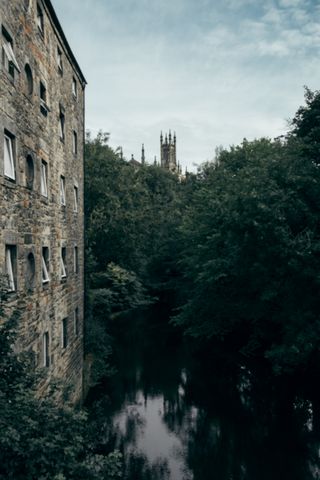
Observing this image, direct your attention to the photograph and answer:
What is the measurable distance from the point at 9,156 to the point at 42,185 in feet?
9.33

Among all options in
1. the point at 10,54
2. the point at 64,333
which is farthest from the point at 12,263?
the point at 64,333

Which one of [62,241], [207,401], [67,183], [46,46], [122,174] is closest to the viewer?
[46,46]

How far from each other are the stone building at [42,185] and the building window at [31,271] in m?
0.03

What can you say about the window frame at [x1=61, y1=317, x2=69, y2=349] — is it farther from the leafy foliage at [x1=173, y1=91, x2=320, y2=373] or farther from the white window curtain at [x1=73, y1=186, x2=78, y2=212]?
the leafy foliage at [x1=173, y1=91, x2=320, y2=373]

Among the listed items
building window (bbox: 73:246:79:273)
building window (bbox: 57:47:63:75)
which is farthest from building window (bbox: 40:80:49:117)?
building window (bbox: 73:246:79:273)

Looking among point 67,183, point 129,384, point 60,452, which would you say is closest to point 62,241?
point 67,183

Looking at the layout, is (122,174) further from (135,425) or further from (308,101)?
(135,425)

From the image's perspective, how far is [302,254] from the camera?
1590 cm

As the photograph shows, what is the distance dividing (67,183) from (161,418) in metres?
12.5

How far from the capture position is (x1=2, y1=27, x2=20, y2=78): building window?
9859mm

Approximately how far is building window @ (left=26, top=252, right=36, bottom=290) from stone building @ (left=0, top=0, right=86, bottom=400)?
0.10 feet

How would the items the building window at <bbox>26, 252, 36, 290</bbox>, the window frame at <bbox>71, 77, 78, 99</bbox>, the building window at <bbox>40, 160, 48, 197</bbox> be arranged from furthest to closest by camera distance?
the window frame at <bbox>71, 77, 78, 99</bbox> → the building window at <bbox>40, 160, 48, 197</bbox> → the building window at <bbox>26, 252, 36, 290</bbox>

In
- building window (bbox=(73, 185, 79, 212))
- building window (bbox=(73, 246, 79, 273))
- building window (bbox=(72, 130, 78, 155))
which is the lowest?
building window (bbox=(73, 246, 79, 273))

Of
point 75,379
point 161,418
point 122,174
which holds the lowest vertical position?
point 161,418
